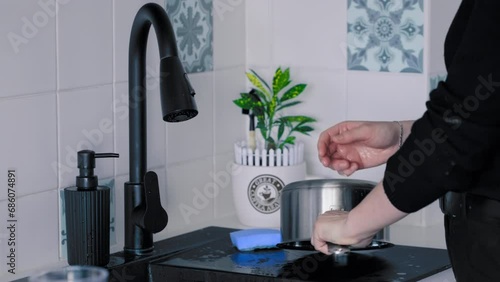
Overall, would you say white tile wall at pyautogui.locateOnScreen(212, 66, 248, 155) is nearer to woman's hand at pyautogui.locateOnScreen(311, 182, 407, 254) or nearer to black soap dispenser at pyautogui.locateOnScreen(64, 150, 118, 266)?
black soap dispenser at pyautogui.locateOnScreen(64, 150, 118, 266)

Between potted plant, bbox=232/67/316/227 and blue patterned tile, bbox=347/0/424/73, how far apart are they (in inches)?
5.6

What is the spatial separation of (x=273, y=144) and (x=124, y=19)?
412 millimetres

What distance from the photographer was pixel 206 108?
2029 millimetres

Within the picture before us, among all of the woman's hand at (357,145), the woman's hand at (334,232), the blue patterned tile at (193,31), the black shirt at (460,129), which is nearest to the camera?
the black shirt at (460,129)

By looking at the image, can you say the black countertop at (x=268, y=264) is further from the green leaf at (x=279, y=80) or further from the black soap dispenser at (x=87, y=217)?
the green leaf at (x=279, y=80)

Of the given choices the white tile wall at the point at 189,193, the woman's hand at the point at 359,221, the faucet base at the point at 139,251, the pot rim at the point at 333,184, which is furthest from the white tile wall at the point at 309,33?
the woman's hand at the point at 359,221

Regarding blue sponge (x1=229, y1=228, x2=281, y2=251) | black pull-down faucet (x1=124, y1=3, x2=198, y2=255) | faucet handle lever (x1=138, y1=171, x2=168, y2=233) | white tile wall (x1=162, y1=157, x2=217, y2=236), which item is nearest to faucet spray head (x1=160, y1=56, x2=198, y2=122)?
black pull-down faucet (x1=124, y1=3, x2=198, y2=255)

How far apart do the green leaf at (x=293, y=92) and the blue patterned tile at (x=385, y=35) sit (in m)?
0.11

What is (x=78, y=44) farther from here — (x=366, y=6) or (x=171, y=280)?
(x=366, y=6)

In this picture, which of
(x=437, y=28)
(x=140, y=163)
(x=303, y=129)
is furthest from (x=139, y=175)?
(x=437, y=28)

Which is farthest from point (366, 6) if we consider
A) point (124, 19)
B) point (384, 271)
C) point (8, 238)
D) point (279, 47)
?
point (8, 238)

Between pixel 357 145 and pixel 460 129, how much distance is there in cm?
40

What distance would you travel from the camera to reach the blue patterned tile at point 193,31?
1932 millimetres

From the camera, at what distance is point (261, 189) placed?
197 cm
